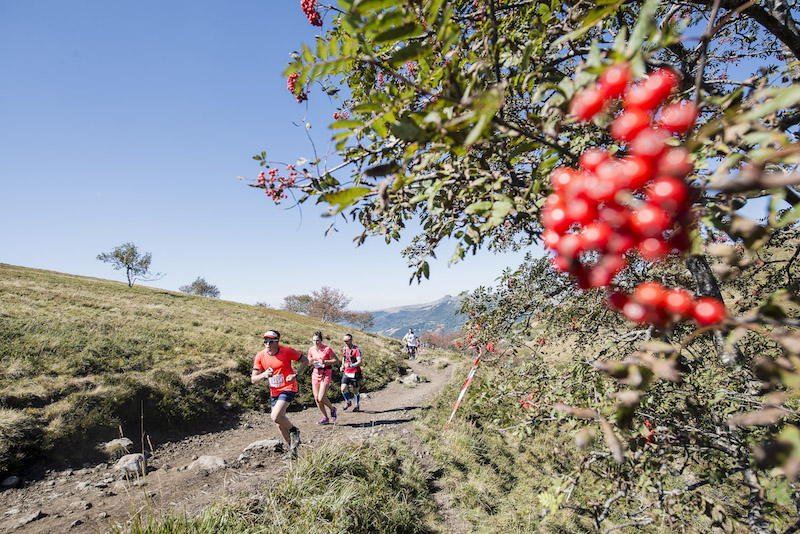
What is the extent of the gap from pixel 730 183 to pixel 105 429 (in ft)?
37.6

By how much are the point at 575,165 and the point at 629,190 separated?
114 cm

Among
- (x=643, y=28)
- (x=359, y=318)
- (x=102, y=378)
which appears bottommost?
(x=359, y=318)

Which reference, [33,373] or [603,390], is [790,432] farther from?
[33,373]

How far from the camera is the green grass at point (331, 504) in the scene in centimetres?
446

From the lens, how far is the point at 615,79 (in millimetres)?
976

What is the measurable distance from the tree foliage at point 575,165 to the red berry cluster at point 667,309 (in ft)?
0.18

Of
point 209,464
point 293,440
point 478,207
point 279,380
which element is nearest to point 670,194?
point 478,207

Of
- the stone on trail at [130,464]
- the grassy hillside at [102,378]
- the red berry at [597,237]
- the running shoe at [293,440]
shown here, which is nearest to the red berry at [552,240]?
the red berry at [597,237]

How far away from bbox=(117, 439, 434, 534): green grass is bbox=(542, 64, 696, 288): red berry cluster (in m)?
5.36

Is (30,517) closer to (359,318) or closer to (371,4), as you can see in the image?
(371,4)

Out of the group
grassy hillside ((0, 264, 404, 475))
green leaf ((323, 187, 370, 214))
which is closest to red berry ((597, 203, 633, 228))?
green leaf ((323, 187, 370, 214))

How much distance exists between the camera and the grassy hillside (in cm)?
750

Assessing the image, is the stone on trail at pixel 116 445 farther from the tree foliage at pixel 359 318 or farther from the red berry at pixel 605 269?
the tree foliage at pixel 359 318

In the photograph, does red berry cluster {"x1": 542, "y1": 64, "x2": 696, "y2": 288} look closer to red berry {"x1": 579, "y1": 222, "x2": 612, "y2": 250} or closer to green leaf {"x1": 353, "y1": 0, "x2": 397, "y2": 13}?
red berry {"x1": 579, "y1": 222, "x2": 612, "y2": 250}
